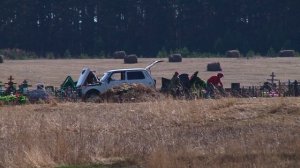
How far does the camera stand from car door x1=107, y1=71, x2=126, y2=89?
4000cm

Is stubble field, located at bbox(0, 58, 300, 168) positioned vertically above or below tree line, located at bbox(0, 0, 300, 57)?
below

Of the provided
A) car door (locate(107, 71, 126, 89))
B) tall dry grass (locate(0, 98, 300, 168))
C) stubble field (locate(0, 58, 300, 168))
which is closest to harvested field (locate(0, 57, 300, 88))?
car door (locate(107, 71, 126, 89))

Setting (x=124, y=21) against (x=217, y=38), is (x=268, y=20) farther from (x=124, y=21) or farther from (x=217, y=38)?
(x=124, y=21)

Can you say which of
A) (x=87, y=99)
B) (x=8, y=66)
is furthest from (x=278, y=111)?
(x=8, y=66)

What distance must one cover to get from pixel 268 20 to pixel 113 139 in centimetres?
7288

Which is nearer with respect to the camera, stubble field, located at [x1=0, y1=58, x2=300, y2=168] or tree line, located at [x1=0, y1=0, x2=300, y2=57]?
stubble field, located at [x1=0, y1=58, x2=300, y2=168]

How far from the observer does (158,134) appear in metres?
21.6

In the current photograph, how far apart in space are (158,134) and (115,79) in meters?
19.4

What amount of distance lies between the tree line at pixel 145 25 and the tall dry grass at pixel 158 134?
5985 centimetres

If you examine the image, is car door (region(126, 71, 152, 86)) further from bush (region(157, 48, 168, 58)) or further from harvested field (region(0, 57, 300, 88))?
bush (region(157, 48, 168, 58))

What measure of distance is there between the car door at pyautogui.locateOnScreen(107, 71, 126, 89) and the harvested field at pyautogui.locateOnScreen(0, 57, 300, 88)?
Result: 1061 centimetres

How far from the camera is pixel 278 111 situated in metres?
26.3

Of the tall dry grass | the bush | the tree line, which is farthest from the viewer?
the tree line

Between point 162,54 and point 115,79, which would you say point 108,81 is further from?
point 162,54
